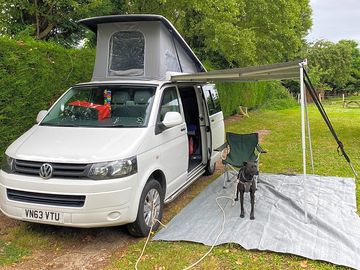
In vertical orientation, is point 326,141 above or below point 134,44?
below

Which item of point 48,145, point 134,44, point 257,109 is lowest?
point 257,109

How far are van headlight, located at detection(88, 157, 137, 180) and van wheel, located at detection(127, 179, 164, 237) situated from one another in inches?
17.9

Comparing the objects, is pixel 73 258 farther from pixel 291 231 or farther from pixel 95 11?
pixel 95 11

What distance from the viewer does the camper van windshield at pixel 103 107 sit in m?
4.76

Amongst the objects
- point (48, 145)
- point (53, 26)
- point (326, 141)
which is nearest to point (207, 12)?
point (53, 26)

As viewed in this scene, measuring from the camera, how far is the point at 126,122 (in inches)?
185

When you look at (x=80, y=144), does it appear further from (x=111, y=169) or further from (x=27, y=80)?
(x=27, y=80)

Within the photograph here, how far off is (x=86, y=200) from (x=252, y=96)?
19.7 meters

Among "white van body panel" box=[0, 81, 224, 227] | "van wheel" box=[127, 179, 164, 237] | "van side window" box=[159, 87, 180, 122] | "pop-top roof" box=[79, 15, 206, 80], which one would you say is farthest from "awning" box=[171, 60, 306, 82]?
"van wheel" box=[127, 179, 164, 237]

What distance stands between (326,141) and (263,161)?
3.52 meters

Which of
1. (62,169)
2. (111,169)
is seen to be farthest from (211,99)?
(62,169)

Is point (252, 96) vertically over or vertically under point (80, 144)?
under

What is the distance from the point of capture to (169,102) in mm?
5410

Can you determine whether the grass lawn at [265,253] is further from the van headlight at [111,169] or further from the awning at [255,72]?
the awning at [255,72]
